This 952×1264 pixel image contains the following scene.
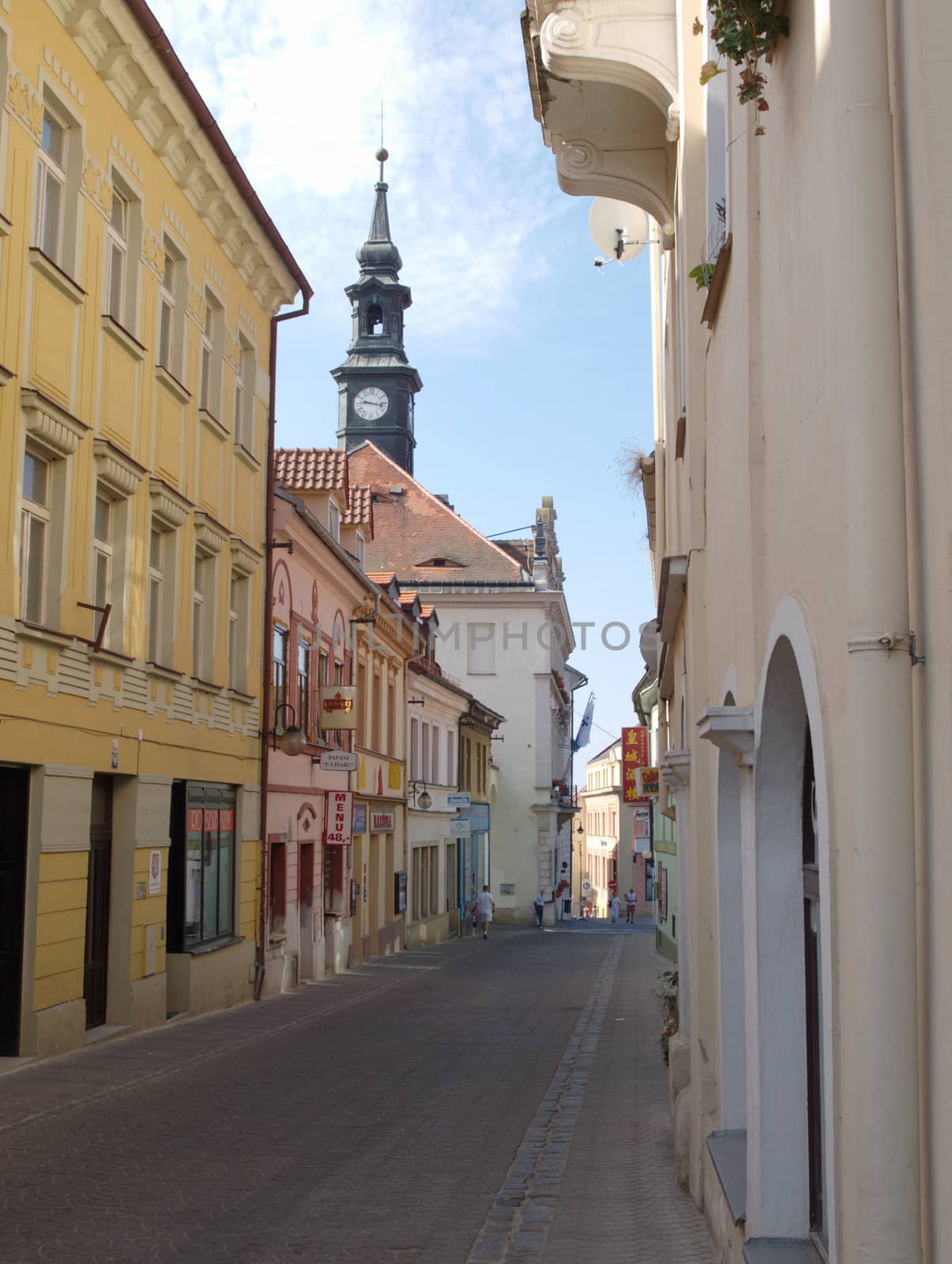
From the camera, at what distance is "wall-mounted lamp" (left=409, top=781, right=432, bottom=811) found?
37.6m

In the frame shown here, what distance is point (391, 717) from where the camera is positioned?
116ft

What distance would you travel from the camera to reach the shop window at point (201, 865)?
678 inches

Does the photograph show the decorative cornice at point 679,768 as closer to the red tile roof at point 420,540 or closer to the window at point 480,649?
the red tile roof at point 420,540

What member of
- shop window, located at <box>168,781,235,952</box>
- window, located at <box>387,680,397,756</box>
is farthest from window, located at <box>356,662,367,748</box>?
shop window, located at <box>168,781,235,952</box>

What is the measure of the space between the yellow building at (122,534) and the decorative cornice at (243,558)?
44 mm

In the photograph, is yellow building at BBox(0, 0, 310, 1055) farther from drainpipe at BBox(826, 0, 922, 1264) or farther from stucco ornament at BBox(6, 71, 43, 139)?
drainpipe at BBox(826, 0, 922, 1264)

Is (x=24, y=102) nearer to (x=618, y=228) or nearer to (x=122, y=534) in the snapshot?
(x=122, y=534)

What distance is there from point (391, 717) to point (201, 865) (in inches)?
680

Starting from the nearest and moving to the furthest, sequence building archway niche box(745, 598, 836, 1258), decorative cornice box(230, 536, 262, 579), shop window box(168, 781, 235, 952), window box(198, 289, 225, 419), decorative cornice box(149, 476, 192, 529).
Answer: building archway niche box(745, 598, 836, 1258) < decorative cornice box(149, 476, 192, 529) < shop window box(168, 781, 235, 952) < window box(198, 289, 225, 419) < decorative cornice box(230, 536, 262, 579)

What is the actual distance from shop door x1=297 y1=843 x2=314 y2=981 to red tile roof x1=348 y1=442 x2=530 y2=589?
110 feet

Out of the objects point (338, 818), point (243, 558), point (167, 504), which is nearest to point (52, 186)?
point (167, 504)

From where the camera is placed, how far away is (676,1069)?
9508 millimetres

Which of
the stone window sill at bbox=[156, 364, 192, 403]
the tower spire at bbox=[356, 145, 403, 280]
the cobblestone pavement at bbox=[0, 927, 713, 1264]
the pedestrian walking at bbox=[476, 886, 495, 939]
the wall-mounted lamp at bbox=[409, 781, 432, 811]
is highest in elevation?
the tower spire at bbox=[356, 145, 403, 280]

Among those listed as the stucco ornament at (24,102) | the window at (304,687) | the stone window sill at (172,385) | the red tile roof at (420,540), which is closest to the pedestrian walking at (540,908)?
the red tile roof at (420,540)
